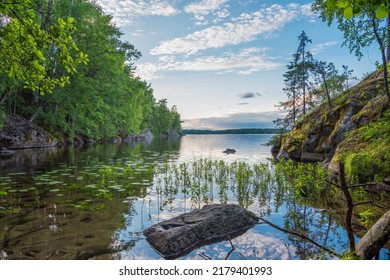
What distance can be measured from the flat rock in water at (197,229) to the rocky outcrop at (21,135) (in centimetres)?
2685

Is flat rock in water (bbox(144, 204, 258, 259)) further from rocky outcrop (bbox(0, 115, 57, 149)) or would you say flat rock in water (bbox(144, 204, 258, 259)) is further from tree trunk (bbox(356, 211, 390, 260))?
rocky outcrop (bbox(0, 115, 57, 149))

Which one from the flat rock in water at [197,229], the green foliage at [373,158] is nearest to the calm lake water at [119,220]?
the flat rock in water at [197,229]

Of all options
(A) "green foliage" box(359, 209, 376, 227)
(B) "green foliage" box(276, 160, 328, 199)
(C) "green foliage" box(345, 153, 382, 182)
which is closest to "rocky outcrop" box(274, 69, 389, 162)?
(C) "green foliage" box(345, 153, 382, 182)

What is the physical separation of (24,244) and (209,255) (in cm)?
365

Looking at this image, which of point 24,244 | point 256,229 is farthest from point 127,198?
point 256,229

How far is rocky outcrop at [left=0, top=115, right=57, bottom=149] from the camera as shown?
1040 inches

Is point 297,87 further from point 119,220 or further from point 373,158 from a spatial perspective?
point 119,220

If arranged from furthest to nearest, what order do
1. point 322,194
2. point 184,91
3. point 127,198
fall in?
point 322,194 < point 127,198 < point 184,91

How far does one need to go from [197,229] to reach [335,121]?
17.1m

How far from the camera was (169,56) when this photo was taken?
285 inches

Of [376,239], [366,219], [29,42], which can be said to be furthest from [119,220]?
[366,219]

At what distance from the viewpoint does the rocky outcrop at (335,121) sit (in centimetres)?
1541

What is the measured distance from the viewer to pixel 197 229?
5.82 metres
